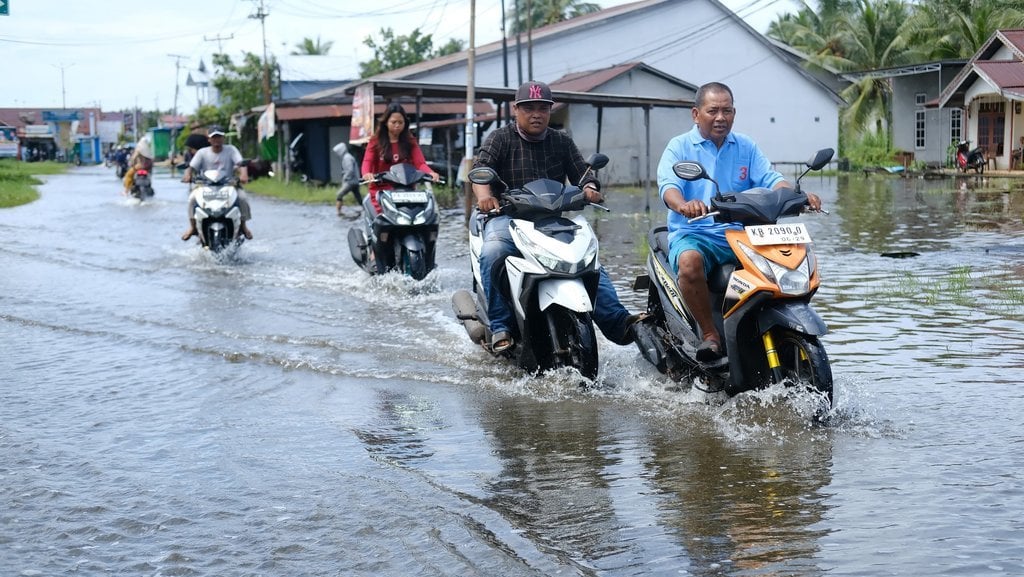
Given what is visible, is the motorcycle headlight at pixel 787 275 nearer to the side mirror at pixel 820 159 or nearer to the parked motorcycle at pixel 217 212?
the side mirror at pixel 820 159

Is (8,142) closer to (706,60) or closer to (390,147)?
(706,60)

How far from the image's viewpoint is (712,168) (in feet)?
20.4

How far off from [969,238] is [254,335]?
999cm

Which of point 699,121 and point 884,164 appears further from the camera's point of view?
point 884,164

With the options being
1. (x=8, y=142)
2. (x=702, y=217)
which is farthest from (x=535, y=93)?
(x=8, y=142)

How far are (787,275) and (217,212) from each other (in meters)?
9.90

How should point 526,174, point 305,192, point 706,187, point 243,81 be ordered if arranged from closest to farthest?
point 706,187, point 526,174, point 305,192, point 243,81

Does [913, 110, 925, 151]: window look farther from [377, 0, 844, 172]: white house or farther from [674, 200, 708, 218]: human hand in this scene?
[674, 200, 708, 218]: human hand

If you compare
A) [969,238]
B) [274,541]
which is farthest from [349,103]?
[274,541]

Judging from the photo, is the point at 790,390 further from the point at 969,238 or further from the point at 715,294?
the point at 969,238

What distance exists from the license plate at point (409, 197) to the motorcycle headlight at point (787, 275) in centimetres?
596

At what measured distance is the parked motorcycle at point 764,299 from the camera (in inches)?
209

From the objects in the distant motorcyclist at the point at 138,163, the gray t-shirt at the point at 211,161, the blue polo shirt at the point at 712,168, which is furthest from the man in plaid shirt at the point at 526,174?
the distant motorcyclist at the point at 138,163

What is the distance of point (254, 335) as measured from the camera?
8.81 meters
